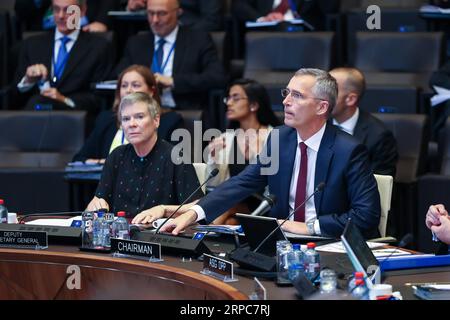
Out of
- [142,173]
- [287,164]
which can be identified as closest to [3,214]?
[142,173]

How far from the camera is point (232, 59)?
23.4 ft

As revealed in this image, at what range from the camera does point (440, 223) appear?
11.6ft

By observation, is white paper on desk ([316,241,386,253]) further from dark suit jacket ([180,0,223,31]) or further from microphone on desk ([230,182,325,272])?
dark suit jacket ([180,0,223,31])

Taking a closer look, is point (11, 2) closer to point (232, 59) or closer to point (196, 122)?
point (232, 59)

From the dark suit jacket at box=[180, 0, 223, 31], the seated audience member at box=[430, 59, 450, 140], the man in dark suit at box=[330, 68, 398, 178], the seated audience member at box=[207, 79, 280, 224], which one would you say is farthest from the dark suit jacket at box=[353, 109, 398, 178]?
the dark suit jacket at box=[180, 0, 223, 31]

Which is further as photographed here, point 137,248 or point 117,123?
point 117,123

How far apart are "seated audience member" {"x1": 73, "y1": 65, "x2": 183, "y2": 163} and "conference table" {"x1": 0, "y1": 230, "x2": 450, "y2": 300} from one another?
1860mm

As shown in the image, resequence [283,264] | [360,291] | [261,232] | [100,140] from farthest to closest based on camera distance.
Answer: [100,140] < [261,232] < [283,264] < [360,291]

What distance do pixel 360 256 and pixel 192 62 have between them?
3.49 metres

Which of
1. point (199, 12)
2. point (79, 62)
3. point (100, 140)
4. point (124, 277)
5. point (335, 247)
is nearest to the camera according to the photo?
point (124, 277)

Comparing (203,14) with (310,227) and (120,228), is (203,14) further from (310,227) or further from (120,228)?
(120,228)

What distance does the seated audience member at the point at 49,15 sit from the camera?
22.8 feet

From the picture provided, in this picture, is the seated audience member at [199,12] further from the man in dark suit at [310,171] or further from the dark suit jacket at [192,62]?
the man in dark suit at [310,171]
